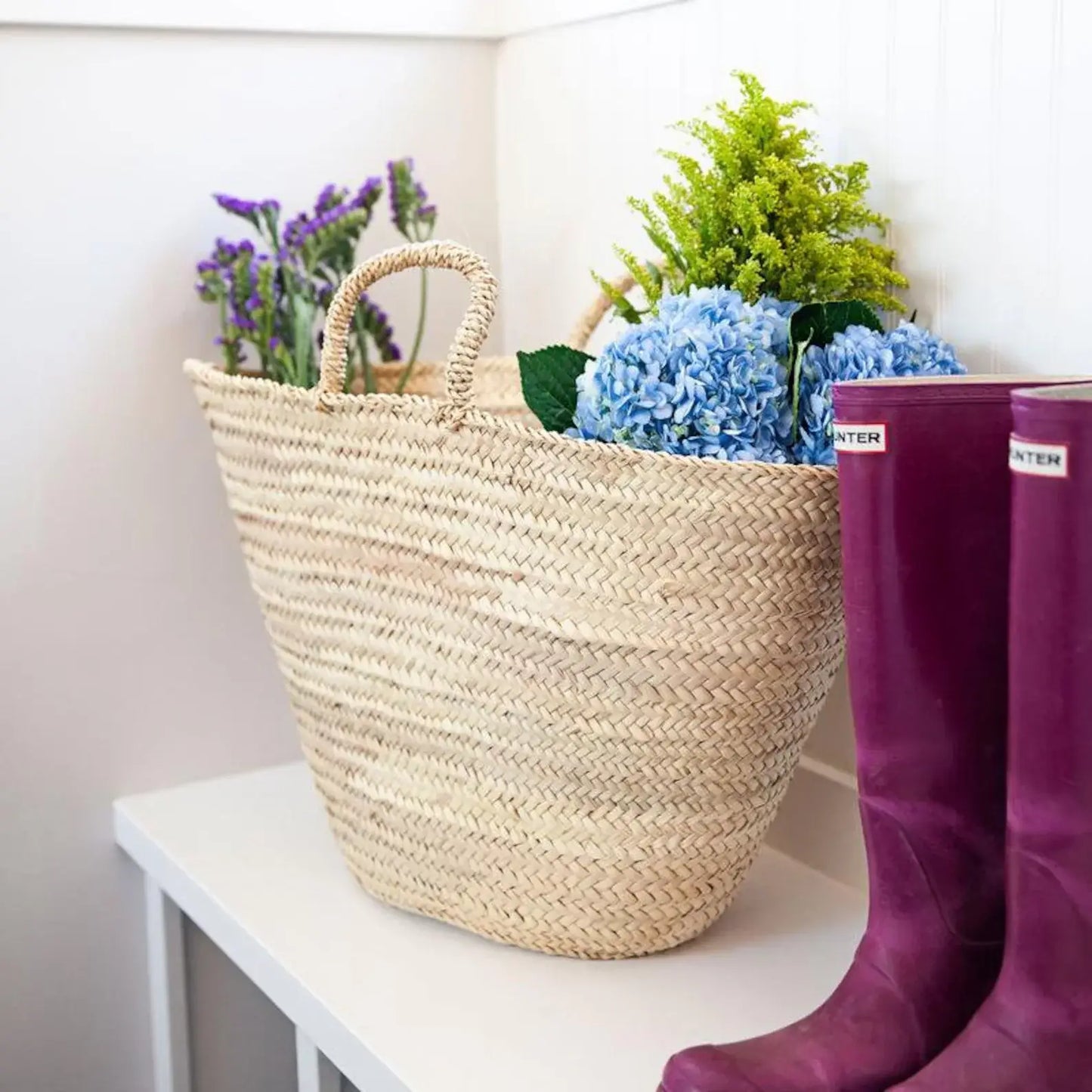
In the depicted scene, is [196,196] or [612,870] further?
[196,196]

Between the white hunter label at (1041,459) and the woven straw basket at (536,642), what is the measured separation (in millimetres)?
183

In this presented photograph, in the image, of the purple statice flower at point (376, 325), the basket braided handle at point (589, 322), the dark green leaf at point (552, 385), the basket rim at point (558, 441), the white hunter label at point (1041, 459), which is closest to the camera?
the white hunter label at point (1041, 459)

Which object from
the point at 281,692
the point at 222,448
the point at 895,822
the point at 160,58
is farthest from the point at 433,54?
the point at 895,822

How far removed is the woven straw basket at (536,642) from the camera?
2.67ft

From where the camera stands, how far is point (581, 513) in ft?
2.68

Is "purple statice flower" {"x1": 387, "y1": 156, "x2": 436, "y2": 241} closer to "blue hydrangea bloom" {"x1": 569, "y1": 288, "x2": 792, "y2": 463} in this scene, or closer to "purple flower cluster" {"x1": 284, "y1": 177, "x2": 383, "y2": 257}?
"purple flower cluster" {"x1": 284, "y1": 177, "x2": 383, "y2": 257}

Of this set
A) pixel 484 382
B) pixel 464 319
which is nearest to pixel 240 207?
pixel 484 382

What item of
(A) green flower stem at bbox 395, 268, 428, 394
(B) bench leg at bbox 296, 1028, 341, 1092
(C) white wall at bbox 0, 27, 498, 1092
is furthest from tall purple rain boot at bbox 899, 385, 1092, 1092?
(C) white wall at bbox 0, 27, 498, 1092

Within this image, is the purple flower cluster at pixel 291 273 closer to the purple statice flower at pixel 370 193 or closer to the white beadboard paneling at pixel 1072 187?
the purple statice flower at pixel 370 193

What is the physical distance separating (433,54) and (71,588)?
0.58 meters

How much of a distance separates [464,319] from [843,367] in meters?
0.24

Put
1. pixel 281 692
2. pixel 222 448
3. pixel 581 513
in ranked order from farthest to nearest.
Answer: pixel 281 692, pixel 222 448, pixel 581 513

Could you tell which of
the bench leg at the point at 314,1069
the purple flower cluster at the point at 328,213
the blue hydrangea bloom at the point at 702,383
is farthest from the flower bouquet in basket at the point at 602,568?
the purple flower cluster at the point at 328,213

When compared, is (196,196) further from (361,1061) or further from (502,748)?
(361,1061)
